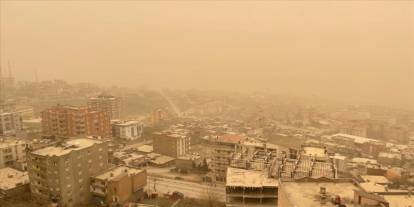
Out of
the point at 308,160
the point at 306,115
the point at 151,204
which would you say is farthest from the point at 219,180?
the point at 306,115

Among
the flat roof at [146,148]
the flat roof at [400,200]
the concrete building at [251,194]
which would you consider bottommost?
the flat roof at [146,148]

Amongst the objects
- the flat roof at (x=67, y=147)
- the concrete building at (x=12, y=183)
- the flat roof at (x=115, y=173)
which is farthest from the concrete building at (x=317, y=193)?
the concrete building at (x=12, y=183)

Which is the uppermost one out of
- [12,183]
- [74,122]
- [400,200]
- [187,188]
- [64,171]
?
[74,122]

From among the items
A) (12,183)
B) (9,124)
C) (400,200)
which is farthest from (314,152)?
(9,124)

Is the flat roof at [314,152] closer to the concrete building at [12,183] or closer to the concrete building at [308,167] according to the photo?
the concrete building at [308,167]

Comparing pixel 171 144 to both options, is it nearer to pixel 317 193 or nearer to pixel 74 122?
pixel 74 122

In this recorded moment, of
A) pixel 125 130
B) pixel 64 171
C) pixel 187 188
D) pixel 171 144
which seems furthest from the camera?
pixel 125 130
